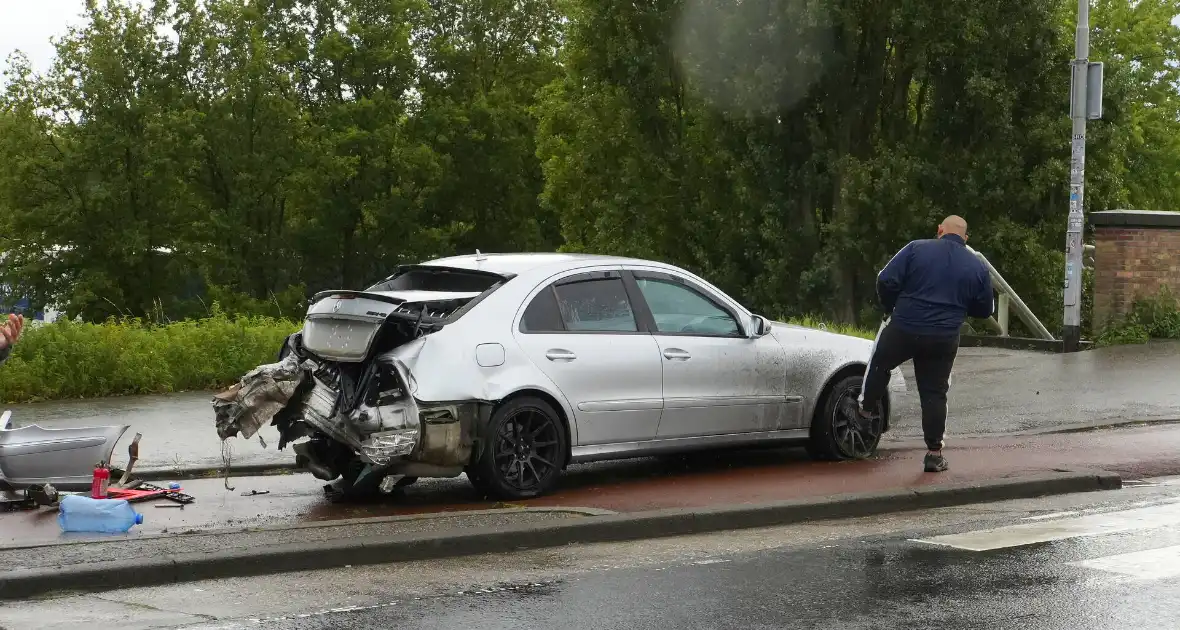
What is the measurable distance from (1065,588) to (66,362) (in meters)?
11.0

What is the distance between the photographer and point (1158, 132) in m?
51.8

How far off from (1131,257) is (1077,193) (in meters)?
1.49

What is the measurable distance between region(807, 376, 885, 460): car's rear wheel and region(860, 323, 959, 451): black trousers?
12.1 inches

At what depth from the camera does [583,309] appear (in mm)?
10016

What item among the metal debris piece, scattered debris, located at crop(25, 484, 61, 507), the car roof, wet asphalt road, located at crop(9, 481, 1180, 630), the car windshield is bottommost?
wet asphalt road, located at crop(9, 481, 1180, 630)

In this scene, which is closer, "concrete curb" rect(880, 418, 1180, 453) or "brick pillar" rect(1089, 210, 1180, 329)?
"concrete curb" rect(880, 418, 1180, 453)

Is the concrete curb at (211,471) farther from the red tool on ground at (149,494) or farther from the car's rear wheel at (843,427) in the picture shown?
the car's rear wheel at (843,427)

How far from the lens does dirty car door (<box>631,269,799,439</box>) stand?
1028 centimetres

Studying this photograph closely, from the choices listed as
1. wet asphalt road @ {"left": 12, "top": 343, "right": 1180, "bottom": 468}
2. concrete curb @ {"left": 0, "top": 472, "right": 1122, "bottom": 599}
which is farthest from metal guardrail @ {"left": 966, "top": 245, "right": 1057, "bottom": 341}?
concrete curb @ {"left": 0, "top": 472, "right": 1122, "bottom": 599}

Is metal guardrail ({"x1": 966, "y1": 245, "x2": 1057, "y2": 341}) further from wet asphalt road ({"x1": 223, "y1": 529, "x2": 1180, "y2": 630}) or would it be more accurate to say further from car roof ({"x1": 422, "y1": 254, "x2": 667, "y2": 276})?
wet asphalt road ({"x1": 223, "y1": 529, "x2": 1180, "y2": 630})

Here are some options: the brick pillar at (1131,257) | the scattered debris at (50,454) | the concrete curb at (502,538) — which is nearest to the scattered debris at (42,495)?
the scattered debris at (50,454)

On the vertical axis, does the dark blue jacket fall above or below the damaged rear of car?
above

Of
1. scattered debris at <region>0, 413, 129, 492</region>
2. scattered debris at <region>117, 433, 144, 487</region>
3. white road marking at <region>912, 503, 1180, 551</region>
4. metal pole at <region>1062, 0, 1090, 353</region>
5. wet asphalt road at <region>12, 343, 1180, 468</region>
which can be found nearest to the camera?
white road marking at <region>912, 503, 1180, 551</region>

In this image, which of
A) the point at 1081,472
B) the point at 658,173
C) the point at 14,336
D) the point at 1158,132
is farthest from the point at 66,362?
the point at 1158,132
